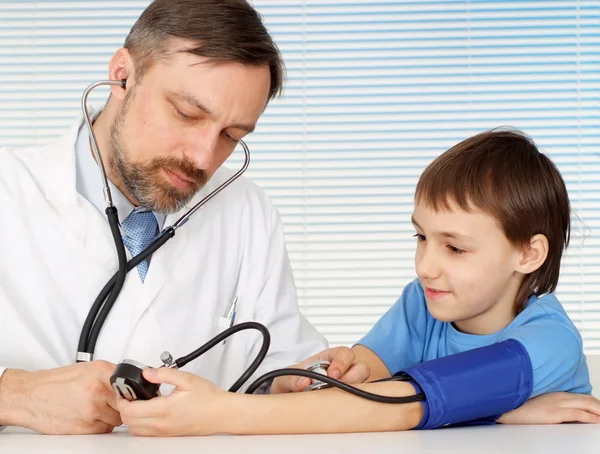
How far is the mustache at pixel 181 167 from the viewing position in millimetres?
1489

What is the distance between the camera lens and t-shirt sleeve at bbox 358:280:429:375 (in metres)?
1.55

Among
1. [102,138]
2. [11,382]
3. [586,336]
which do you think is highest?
[102,138]

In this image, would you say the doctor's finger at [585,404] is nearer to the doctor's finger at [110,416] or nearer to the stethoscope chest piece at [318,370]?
the stethoscope chest piece at [318,370]

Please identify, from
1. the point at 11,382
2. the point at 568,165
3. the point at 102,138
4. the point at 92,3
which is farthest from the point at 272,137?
the point at 11,382

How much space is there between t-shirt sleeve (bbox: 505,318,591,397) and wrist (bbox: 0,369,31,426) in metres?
0.77

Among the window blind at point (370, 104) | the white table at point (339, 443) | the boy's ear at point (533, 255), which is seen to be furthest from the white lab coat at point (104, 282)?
the window blind at point (370, 104)

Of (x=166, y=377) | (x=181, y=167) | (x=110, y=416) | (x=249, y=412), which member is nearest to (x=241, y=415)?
(x=249, y=412)

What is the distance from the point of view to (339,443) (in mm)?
1008

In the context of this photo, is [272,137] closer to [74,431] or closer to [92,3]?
[92,3]

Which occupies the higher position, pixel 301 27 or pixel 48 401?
pixel 301 27

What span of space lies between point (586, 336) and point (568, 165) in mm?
755

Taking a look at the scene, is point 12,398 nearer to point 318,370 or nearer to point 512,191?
point 318,370

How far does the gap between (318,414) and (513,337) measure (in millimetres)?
373

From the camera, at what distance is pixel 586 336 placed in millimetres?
3477
